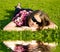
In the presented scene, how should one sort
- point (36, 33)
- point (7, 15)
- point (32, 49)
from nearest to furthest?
point (32, 49), point (36, 33), point (7, 15)

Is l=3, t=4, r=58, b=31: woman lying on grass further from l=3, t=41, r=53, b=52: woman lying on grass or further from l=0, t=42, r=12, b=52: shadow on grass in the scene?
l=0, t=42, r=12, b=52: shadow on grass

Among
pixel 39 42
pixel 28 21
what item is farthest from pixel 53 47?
pixel 28 21

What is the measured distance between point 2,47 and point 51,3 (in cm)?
739

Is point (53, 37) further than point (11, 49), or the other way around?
point (53, 37)

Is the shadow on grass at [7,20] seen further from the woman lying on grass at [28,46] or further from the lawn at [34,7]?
the woman lying on grass at [28,46]

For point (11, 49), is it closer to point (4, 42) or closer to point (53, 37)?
point (4, 42)

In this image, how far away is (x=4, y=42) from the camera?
31.1 ft

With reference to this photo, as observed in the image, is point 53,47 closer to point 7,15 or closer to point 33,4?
point 7,15

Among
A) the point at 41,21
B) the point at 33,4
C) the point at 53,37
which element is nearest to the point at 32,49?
the point at 53,37

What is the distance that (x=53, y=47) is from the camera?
358 inches

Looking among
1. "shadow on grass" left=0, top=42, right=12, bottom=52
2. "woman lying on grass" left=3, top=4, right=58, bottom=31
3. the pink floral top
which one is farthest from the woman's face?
"shadow on grass" left=0, top=42, right=12, bottom=52

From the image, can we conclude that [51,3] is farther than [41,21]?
Yes

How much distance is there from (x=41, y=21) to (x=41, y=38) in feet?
2.94

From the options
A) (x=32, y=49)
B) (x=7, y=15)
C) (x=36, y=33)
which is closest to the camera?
(x=32, y=49)
